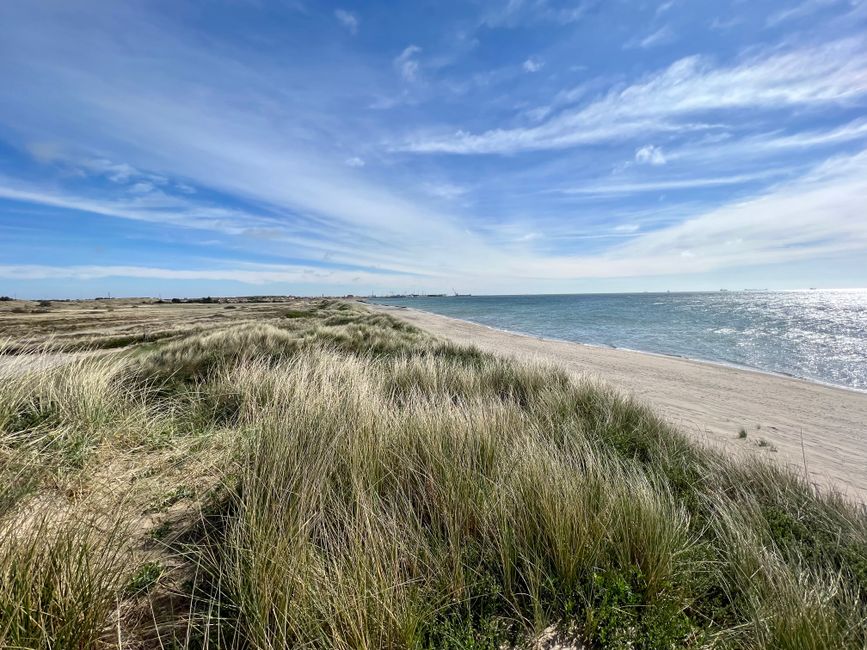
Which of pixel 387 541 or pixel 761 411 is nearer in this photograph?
pixel 387 541

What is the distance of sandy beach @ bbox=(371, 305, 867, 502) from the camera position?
657 cm

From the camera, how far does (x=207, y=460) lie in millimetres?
3590

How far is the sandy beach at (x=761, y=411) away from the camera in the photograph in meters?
6.57

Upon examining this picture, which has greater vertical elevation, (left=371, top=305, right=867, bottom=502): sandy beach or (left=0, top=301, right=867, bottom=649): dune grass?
(left=0, top=301, right=867, bottom=649): dune grass

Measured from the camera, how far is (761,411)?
9.99m

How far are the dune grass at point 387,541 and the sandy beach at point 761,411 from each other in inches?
123

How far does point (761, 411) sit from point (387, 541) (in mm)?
12168

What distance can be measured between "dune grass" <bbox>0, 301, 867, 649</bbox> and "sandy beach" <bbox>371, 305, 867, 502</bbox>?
3.12 meters

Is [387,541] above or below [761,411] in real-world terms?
above

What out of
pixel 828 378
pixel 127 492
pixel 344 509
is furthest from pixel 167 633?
pixel 828 378

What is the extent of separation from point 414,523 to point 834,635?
2.35m

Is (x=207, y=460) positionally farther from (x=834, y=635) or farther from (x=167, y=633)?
(x=834, y=635)

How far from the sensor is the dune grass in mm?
1806

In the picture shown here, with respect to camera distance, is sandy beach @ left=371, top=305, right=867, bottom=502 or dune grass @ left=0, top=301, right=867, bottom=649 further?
sandy beach @ left=371, top=305, right=867, bottom=502
